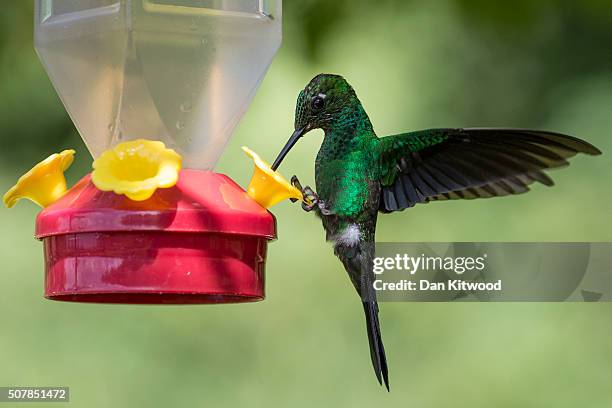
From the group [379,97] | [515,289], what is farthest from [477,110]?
[515,289]

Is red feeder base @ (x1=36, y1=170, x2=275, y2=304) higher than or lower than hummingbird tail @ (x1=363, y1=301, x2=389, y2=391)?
higher

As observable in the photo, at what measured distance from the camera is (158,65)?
3.20 m

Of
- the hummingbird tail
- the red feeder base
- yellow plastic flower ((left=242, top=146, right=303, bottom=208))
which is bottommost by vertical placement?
the hummingbird tail

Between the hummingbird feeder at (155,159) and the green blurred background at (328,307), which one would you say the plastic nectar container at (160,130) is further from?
the green blurred background at (328,307)

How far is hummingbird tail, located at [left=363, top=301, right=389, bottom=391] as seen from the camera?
3.55m

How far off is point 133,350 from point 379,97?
1.62 metres

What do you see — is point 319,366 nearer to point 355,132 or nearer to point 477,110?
point 477,110

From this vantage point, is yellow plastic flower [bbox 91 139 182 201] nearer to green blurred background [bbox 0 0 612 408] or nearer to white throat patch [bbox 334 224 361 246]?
white throat patch [bbox 334 224 361 246]

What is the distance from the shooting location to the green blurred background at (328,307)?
5.46 m

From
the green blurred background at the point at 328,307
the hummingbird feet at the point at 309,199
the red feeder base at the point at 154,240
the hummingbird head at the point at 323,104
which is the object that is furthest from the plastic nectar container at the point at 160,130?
the green blurred background at the point at 328,307

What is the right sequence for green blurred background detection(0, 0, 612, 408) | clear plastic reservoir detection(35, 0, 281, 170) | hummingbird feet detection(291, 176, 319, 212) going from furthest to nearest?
green blurred background detection(0, 0, 612, 408)
hummingbird feet detection(291, 176, 319, 212)
clear plastic reservoir detection(35, 0, 281, 170)

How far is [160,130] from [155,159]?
447 mm

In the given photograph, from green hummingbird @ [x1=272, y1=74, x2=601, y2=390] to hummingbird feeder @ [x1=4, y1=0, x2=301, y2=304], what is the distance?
0.24 m

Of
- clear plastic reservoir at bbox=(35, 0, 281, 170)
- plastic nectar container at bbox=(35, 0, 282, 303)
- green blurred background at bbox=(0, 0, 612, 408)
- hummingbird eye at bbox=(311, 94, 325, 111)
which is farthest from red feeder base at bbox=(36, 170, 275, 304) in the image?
green blurred background at bbox=(0, 0, 612, 408)
